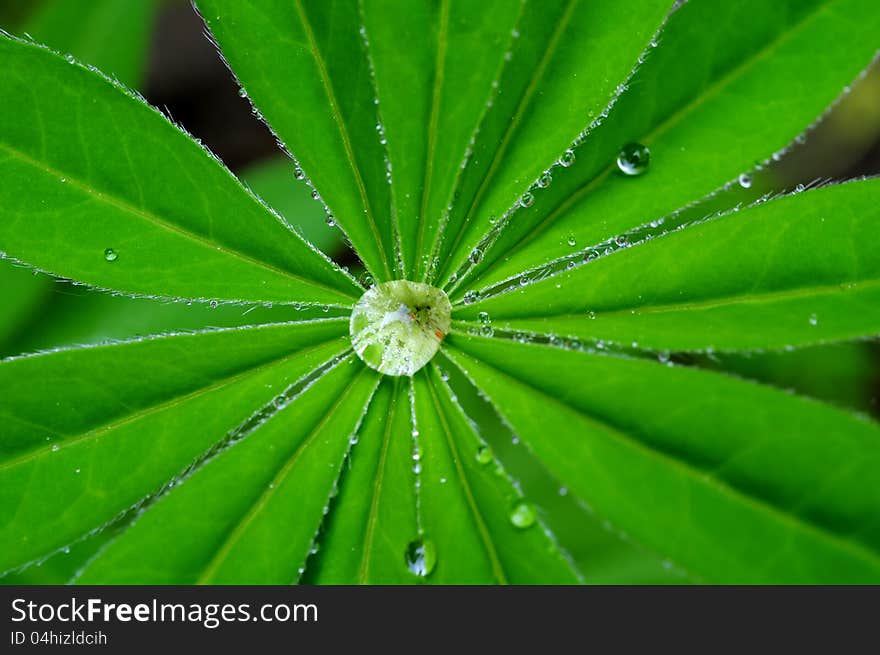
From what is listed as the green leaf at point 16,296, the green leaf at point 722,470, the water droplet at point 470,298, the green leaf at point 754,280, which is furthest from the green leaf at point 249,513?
the green leaf at point 16,296

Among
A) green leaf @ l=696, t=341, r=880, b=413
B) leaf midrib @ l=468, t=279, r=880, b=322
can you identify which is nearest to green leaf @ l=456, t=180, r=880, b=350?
leaf midrib @ l=468, t=279, r=880, b=322

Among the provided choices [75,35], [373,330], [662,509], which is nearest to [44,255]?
[373,330]

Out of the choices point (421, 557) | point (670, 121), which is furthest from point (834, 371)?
point (421, 557)

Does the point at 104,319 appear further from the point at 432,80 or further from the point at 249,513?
the point at 432,80

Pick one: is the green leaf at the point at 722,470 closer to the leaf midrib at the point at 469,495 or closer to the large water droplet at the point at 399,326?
the leaf midrib at the point at 469,495

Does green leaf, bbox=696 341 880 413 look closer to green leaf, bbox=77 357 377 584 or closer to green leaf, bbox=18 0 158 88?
green leaf, bbox=77 357 377 584
